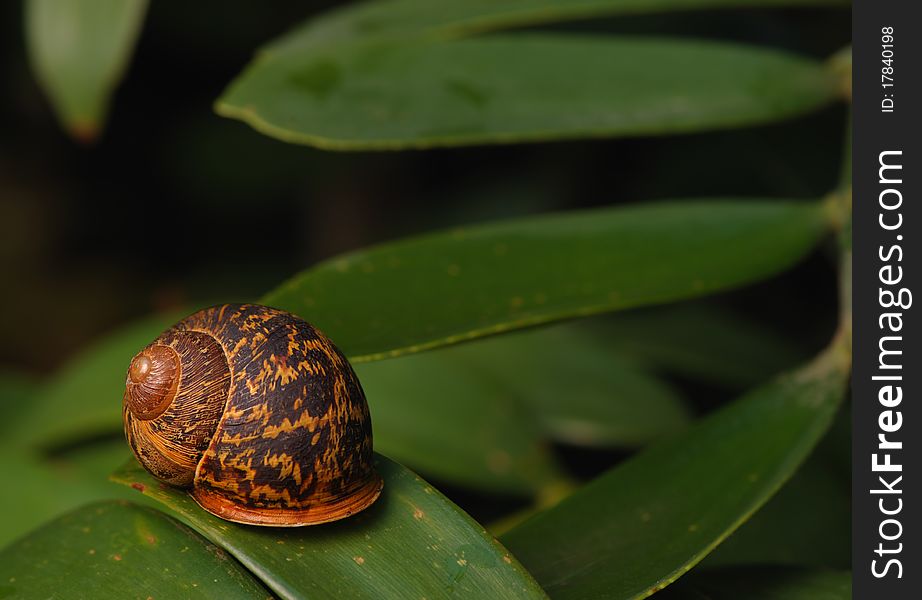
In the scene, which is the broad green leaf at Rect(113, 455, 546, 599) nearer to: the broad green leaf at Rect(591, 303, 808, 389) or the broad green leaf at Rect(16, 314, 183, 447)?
the broad green leaf at Rect(16, 314, 183, 447)

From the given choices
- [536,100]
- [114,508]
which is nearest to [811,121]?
[536,100]

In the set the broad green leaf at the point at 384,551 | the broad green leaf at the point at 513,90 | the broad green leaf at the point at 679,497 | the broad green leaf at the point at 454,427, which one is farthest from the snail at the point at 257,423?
the broad green leaf at the point at 454,427

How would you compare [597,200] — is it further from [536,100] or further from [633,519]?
[633,519]

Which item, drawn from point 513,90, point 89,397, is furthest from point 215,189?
point 513,90

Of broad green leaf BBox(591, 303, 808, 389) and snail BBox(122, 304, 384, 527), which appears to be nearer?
snail BBox(122, 304, 384, 527)

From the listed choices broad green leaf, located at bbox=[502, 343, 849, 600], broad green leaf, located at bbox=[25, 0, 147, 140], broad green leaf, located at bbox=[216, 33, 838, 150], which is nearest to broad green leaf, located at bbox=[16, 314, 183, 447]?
broad green leaf, located at bbox=[25, 0, 147, 140]

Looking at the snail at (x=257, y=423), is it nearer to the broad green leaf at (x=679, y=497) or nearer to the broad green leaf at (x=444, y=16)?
the broad green leaf at (x=679, y=497)
